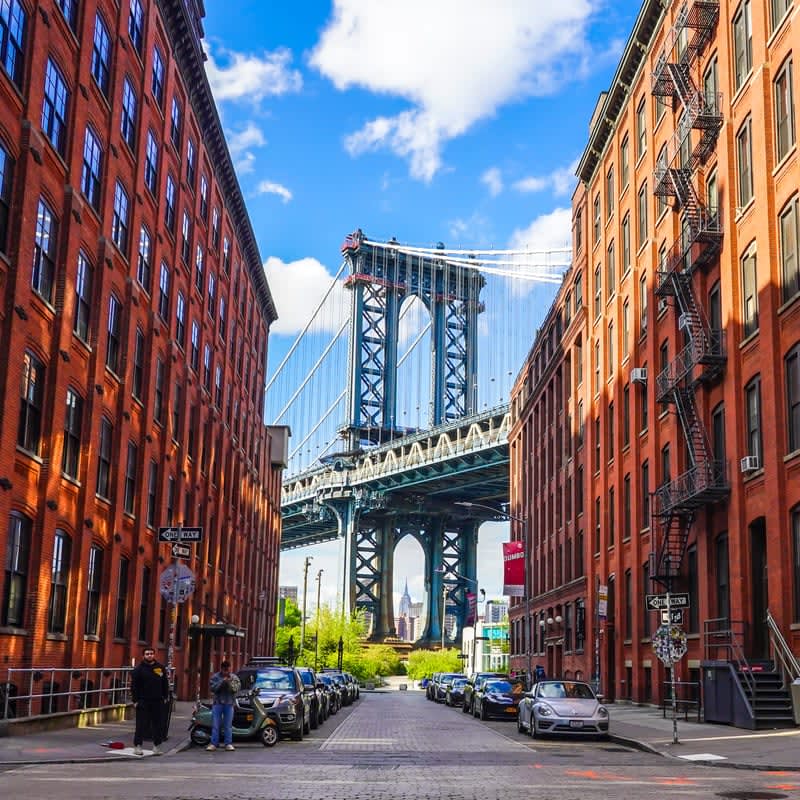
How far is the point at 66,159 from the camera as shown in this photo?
92.4 feet

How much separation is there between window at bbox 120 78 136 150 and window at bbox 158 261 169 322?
230 inches

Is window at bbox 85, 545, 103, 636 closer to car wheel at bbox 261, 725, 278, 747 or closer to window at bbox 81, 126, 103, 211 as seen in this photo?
car wheel at bbox 261, 725, 278, 747

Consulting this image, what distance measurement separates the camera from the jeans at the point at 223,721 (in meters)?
21.4

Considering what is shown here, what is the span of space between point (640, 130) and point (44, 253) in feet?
89.6

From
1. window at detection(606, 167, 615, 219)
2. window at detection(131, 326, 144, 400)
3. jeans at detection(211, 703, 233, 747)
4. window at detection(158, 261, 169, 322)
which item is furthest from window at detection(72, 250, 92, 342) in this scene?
window at detection(606, 167, 615, 219)

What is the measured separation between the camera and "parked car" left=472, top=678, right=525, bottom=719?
38.1 metres

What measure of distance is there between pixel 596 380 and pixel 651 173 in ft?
39.6

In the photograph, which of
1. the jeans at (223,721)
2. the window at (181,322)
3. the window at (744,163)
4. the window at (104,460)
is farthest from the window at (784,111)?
the window at (181,322)

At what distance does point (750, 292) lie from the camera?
1249 inches

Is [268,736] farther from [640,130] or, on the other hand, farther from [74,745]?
[640,130]

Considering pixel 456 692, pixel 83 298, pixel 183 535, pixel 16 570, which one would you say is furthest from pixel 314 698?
pixel 456 692

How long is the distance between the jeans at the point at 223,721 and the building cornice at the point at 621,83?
3057 cm

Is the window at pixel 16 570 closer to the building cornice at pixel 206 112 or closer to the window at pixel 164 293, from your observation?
the window at pixel 164 293

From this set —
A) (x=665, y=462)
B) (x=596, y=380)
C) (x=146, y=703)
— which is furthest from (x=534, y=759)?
(x=596, y=380)
